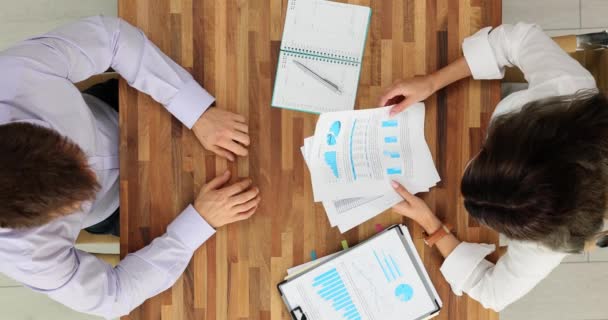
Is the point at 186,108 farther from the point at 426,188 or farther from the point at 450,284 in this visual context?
the point at 450,284

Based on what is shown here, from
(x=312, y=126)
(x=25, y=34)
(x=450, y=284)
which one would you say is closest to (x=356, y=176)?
(x=312, y=126)

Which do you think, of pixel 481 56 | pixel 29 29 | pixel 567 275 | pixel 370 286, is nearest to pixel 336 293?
pixel 370 286

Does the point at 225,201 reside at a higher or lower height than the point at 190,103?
lower

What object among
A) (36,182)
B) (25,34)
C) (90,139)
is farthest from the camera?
(25,34)

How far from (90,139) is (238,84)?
0.36 metres

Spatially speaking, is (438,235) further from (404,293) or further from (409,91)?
(409,91)

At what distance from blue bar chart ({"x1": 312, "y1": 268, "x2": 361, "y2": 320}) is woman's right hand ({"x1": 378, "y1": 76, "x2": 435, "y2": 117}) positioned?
1.36ft

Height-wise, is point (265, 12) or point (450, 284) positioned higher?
point (265, 12)

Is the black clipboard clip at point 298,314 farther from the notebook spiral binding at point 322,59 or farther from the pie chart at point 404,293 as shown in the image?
the notebook spiral binding at point 322,59

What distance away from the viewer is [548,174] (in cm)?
82

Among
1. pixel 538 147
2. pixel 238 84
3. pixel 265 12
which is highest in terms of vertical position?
pixel 265 12

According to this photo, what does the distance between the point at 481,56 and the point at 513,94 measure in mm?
109

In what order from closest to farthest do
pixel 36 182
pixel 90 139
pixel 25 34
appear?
1. pixel 36 182
2. pixel 90 139
3. pixel 25 34

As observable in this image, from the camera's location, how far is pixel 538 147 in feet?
2.78
